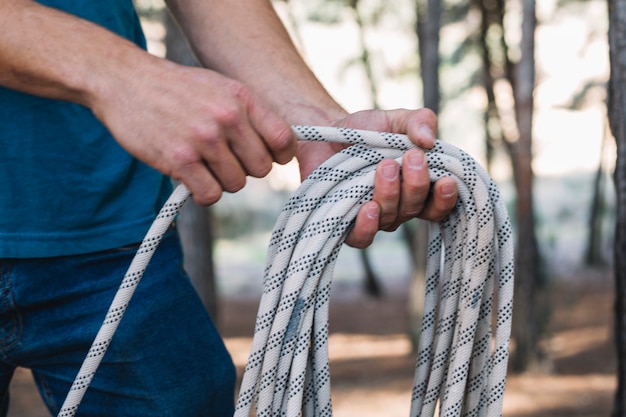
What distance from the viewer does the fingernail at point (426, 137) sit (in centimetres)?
133

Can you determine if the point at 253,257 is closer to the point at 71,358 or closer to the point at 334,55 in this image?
the point at 334,55

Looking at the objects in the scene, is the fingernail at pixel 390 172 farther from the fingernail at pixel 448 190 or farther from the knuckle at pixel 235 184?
the knuckle at pixel 235 184

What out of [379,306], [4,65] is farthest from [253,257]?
[4,65]

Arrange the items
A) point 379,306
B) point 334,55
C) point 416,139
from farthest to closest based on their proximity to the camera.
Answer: point 334,55 → point 379,306 → point 416,139

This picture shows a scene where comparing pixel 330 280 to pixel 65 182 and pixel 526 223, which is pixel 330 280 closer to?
pixel 65 182

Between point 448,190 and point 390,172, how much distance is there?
10 cm

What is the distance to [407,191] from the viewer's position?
133 cm

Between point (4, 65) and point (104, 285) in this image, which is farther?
point (104, 285)

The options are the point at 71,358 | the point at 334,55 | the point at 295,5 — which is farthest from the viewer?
the point at 334,55

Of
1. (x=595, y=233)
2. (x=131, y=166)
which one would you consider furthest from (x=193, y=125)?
(x=595, y=233)

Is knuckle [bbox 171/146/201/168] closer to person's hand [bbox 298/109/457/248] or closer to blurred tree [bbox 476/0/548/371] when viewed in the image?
person's hand [bbox 298/109/457/248]

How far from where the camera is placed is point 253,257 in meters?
20.8

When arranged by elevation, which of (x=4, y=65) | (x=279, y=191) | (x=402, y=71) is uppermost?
(x=402, y=71)

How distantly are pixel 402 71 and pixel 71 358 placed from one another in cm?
1817
